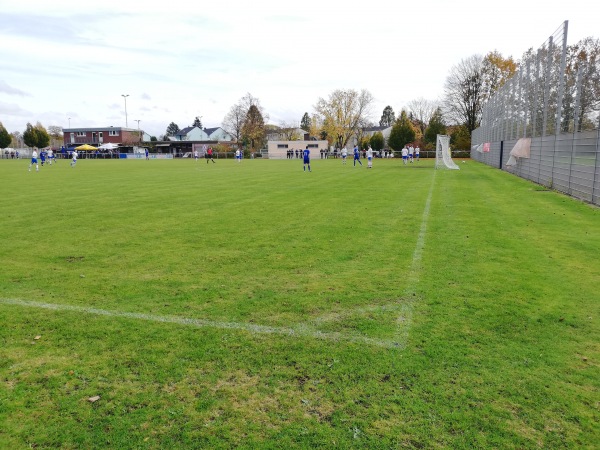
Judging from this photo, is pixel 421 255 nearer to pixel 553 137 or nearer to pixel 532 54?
pixel 553 137

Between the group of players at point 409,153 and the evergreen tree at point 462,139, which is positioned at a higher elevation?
the evergreen tree at point 462,139

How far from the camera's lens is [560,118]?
18.6 m

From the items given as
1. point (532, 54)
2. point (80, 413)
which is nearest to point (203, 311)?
point (80, 413)

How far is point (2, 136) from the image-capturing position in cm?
9275

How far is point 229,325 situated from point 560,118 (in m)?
19.1

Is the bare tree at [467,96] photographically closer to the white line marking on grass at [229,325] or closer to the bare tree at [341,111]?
the bare tree at [341,111]

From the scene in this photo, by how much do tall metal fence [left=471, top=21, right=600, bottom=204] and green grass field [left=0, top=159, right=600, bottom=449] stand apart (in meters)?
7.36

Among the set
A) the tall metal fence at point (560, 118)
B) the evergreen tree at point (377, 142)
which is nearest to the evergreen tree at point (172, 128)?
the evergreen tree at point (377, 142)

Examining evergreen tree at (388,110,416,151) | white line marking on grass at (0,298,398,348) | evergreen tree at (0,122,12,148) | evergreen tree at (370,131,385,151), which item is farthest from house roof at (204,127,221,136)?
white line marking on grass at (0,298,398,348)

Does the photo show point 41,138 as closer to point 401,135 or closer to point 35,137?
point 35,137

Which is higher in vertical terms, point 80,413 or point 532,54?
point 532,54

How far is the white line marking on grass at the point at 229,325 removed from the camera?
4.29 meters

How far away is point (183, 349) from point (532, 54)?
28896mm

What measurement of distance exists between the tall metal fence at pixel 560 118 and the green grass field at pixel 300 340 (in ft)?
24.1
